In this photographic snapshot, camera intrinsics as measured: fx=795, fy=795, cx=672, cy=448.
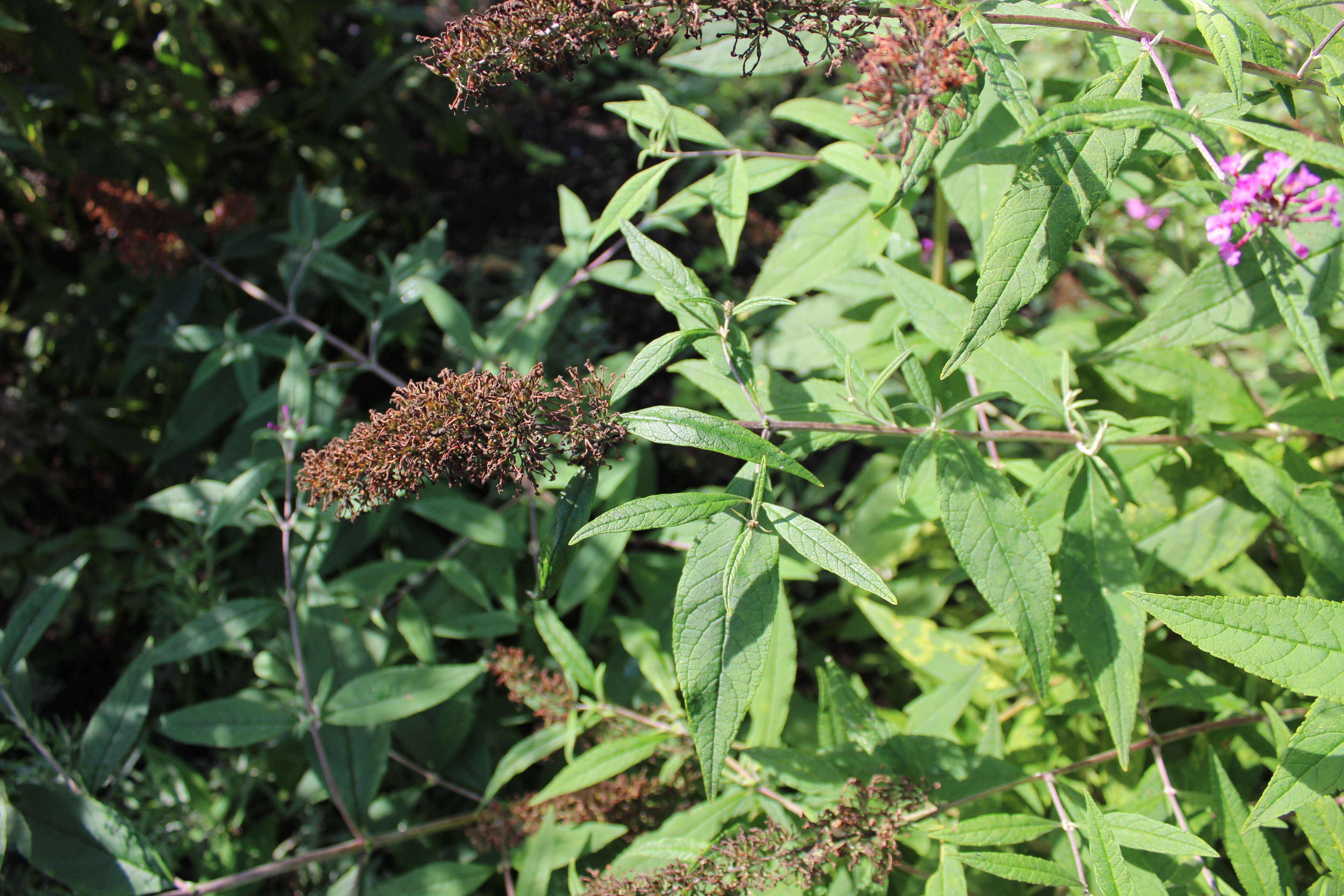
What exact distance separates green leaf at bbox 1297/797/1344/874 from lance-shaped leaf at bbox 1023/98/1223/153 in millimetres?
1230

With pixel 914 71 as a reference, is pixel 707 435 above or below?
below

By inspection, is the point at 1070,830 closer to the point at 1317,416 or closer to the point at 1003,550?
the point at 1003,550

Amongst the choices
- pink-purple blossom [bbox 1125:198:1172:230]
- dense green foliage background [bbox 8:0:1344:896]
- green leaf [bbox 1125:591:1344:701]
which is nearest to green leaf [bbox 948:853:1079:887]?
dense green foliage background [bbox 8:0:1344:896]

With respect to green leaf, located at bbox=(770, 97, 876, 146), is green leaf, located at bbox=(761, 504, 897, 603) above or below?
below

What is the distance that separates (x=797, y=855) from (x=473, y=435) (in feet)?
3.16

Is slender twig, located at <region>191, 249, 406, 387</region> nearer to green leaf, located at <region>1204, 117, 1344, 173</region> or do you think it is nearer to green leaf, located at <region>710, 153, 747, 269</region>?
green leaf, located at <region>710, 153, 747, 269</region>

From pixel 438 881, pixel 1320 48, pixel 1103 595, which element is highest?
pixel 1320 48

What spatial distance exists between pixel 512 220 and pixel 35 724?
2717mm

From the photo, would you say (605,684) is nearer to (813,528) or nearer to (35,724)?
(813,528)

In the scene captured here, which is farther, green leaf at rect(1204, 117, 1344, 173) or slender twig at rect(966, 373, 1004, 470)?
slender twig at rect(966, 373, 1004, 470)

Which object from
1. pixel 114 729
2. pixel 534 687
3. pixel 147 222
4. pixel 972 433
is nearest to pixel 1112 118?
pixel 972 433

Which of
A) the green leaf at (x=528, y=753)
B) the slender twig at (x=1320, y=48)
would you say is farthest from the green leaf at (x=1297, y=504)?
the green leaf at (x=528, y=753)

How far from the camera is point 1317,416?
1787mm

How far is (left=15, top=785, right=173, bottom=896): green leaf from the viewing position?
1.81 m
